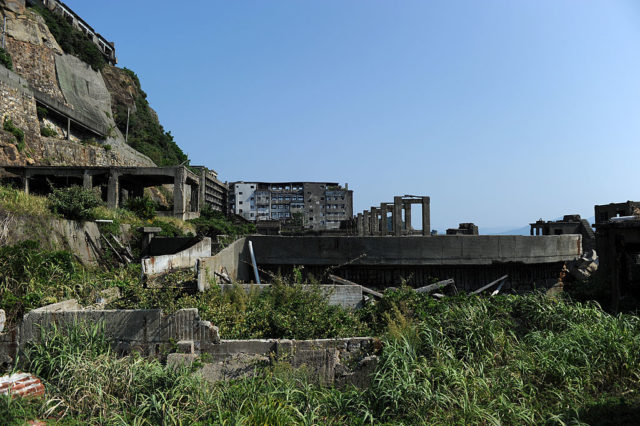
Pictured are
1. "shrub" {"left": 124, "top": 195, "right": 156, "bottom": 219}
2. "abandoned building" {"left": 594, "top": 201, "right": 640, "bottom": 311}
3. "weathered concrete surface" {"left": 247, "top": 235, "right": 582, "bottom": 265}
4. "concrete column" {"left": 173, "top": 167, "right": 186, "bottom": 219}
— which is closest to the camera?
"abandoned building" {"left": 594, "top": 201, "right": 640, "bottom": 311}

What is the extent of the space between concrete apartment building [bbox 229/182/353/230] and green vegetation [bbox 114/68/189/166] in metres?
33.3

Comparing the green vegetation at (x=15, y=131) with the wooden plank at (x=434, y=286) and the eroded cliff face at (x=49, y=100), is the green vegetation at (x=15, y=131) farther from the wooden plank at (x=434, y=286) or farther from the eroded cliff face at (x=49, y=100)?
the wooden plank at (x=434, y=286)

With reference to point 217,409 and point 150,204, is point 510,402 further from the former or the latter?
Answer: point 150,204

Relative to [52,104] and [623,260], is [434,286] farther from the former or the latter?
[52,104]

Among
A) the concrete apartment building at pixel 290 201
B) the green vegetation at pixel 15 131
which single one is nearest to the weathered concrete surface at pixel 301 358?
the green vegetation at pixel 15 131

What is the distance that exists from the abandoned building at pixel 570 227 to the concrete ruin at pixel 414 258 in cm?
1591

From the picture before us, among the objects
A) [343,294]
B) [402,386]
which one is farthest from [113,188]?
[402,386]

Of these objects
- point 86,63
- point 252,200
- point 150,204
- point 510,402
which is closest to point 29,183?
point 150,204

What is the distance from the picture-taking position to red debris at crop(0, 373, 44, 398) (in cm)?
486

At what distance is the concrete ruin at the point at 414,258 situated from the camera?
40.0 ft

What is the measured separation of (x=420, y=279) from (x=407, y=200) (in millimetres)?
8724

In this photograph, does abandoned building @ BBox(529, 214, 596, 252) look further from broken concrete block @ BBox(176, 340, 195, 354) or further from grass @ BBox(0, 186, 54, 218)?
grass @ BBox(0, 186, 54, 218)

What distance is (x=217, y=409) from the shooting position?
4797 millimetres

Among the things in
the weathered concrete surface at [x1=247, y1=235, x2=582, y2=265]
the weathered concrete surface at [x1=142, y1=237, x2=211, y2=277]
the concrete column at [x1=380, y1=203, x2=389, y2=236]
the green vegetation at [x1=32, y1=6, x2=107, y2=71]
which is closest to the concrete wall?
the weathered concrete surface at [x1=142, y1=237, x2=211, y2=277]
